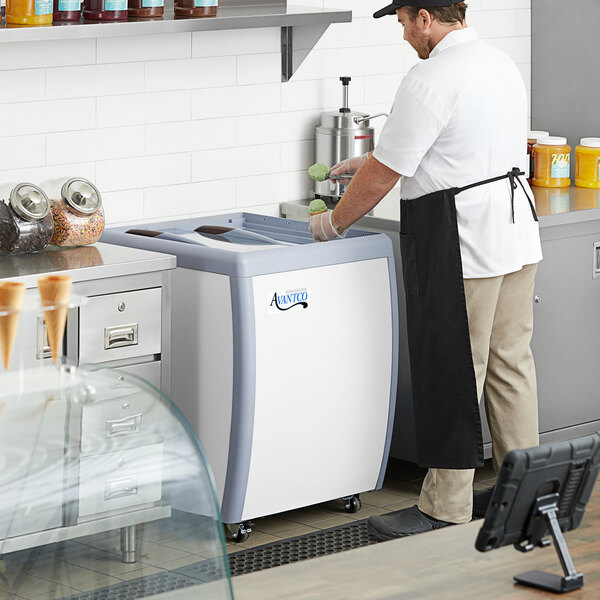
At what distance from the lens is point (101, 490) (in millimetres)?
1663

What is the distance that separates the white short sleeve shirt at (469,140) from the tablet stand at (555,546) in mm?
1863

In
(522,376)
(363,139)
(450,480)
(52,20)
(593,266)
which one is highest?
(52,20)

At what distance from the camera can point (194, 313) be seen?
3.70 m

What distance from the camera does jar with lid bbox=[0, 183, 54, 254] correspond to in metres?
3.38

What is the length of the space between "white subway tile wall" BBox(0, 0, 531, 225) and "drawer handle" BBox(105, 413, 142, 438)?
2342 mm

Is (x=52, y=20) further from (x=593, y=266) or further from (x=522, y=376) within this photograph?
(x=593, y=266)

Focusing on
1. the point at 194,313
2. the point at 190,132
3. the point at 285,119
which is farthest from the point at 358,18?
the point at 194,313

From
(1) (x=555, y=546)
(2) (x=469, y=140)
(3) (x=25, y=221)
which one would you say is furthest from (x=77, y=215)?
(1) (x=555, y=546)

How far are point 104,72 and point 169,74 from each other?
25cm

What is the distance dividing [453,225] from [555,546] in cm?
189

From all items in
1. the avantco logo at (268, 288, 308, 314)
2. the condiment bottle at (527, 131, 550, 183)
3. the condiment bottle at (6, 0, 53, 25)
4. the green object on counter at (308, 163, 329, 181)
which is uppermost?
the condiment bottle at (6, 0, 53, 25)

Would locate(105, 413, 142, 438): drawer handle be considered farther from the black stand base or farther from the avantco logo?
the avantco logo

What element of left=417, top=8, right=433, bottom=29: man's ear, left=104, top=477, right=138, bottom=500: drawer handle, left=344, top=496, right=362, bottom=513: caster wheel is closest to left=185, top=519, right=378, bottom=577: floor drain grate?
left=344, top=496, right=362, bottom=513: caster wheel

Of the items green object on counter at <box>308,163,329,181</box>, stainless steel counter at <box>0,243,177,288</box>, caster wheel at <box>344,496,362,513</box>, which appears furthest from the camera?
green object on counter at <box>308,163,329,181</box>
